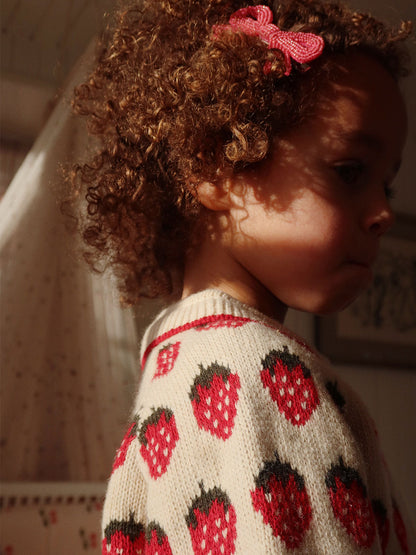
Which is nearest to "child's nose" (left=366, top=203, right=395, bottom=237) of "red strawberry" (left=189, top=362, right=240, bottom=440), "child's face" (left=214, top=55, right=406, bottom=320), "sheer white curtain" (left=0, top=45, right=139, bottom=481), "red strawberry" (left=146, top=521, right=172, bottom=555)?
"child's face" (left=214, top=55, right=406, bottom=320)

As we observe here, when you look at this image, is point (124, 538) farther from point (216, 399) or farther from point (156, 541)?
point (216, 399)

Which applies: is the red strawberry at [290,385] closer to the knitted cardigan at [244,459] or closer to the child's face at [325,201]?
the knitted cardigan at [244,459]

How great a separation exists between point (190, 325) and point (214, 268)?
0.10 metres

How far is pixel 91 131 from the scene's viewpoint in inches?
32.8

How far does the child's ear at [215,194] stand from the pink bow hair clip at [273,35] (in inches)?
5.3

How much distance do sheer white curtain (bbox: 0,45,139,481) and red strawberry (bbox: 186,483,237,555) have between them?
2.08 feet

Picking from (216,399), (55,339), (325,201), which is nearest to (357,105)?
(325,201)

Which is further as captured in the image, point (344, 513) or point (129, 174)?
point (129, 174)

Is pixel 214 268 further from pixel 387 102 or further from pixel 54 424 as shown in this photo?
pixel 54 424

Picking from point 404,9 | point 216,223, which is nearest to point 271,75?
point 216,223

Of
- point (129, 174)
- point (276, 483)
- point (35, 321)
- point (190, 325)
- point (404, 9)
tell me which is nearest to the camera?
point (276, 483)

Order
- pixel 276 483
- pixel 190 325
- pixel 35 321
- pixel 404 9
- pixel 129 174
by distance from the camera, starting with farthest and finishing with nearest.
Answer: pixel 404 9 → pixel 35 321 → pixel 129 174 → pixel 190 325 → pixel 276 483

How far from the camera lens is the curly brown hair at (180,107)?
2.20 ft

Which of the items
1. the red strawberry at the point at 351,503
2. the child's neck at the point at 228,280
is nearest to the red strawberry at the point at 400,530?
the red strawberry at the point at 351,503
